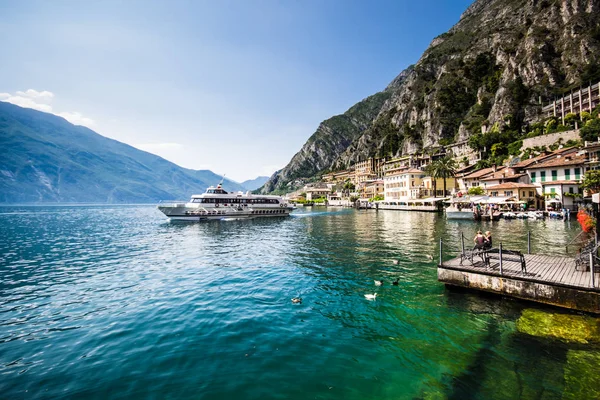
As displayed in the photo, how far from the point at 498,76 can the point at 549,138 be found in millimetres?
66640

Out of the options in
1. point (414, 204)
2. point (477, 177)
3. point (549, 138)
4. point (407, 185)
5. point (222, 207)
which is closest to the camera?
point (222, 207)

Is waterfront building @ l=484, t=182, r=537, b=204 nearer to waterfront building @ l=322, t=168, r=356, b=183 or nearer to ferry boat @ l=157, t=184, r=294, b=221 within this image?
ferry boat @ l=157, t=184, r=294, b=221

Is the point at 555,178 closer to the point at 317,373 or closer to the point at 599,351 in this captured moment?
the point at 599,351

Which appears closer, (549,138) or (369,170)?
(549,138)

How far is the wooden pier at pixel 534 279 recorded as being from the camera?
983 cm

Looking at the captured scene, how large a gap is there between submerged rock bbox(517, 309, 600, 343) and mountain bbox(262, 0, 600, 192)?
277 ft

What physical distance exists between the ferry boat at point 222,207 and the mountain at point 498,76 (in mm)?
65790

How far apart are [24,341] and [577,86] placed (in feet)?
396

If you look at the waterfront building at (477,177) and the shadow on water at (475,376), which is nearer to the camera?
the shadow on water at (475,376)

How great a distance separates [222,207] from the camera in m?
60.7

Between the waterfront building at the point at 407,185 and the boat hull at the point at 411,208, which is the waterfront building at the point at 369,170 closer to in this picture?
the waterfront building at the point at 407,185

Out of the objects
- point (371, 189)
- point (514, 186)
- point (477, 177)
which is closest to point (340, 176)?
point (371, 189)

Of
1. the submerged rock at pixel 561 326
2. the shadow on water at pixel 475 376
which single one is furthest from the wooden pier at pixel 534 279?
the shadow on water at pixel 475 376

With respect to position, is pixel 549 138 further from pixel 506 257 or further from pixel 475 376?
pixel 475 376
